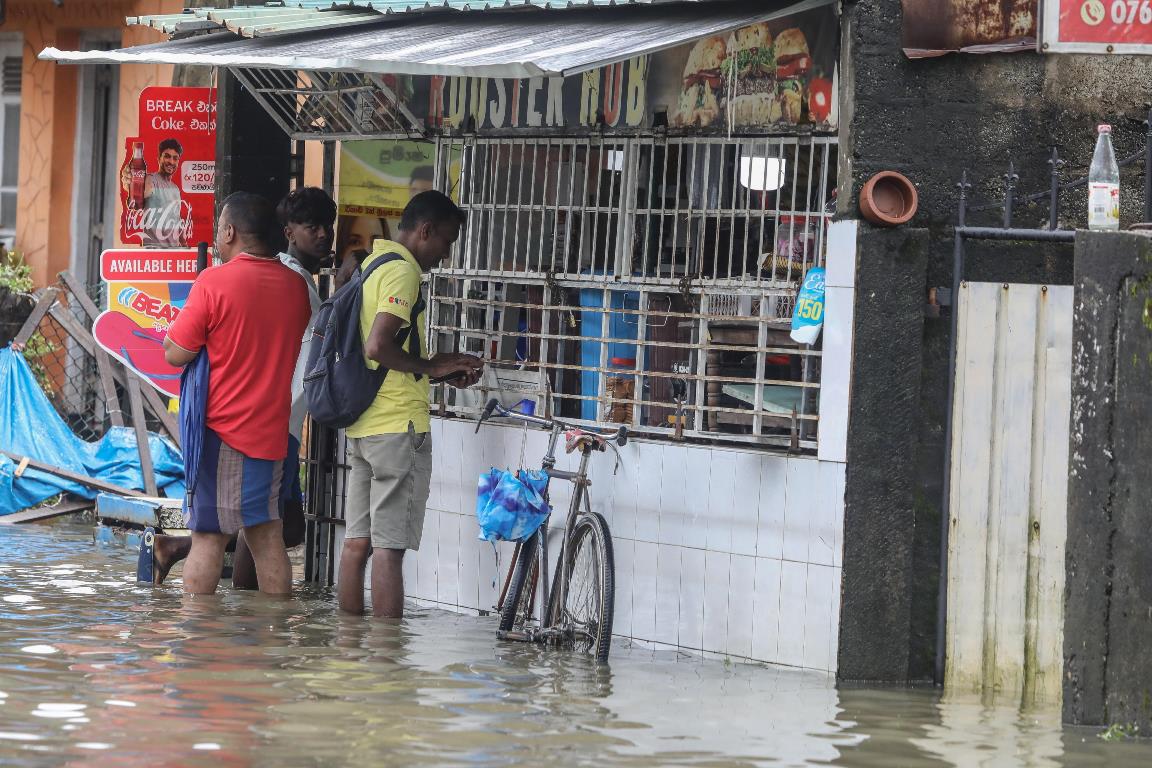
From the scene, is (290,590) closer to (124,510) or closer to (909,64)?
(124,510)

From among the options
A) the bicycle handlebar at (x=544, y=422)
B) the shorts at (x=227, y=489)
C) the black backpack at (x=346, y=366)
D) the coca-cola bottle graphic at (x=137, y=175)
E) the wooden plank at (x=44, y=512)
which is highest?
the coca-cola bottle graphic at (x=137, y=175)

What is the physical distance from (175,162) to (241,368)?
10.2 feet

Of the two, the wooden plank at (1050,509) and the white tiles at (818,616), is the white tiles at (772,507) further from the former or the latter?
the wooden plank at (1050,509)

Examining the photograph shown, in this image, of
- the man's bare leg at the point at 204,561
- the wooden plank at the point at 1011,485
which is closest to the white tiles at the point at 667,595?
the wooden plank at the point at 1011,485

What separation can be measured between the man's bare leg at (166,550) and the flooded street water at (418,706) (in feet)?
2.90

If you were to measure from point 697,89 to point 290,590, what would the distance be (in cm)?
311

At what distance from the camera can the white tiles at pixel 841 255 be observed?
7.66m

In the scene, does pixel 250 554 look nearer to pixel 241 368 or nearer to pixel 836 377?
pixel 241 368

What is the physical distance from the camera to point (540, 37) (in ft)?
26.6

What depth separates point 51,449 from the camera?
13055mm

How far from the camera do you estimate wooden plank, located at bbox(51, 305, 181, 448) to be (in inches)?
485

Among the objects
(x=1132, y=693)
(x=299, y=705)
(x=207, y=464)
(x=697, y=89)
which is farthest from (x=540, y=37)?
(x=1132, y=693)

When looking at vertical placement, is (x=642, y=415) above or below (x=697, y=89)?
below

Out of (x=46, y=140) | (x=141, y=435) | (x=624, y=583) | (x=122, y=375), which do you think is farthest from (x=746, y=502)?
(x=46, y=140)
